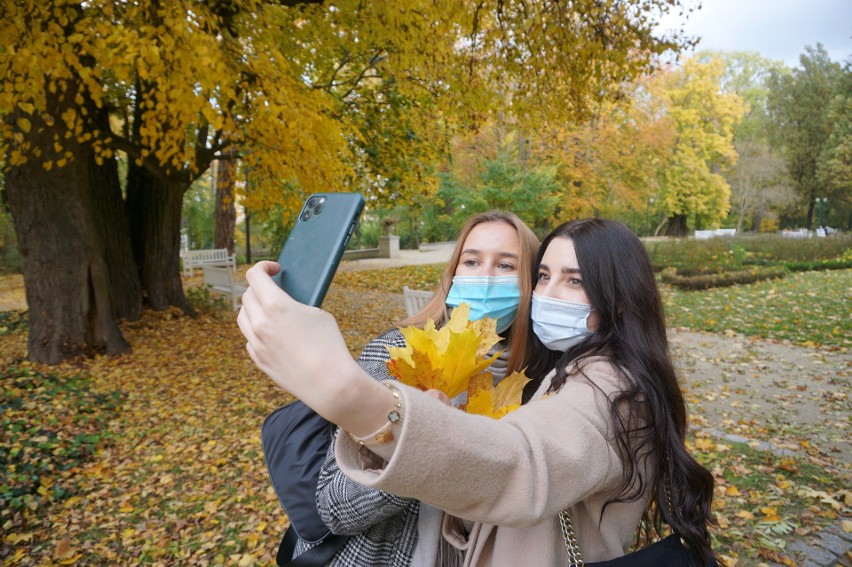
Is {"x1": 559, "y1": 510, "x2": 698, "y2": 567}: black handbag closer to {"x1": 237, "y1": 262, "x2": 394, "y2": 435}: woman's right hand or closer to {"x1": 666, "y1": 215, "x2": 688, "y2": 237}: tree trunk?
{"x1": 237, "y1": 262, "x2": 394, "y2": 435}: woman's right hand

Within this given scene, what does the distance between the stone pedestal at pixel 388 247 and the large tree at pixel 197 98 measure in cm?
1336

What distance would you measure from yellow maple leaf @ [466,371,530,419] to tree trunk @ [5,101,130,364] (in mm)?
7233

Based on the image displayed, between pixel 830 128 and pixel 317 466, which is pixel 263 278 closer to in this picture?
pixel 317 466

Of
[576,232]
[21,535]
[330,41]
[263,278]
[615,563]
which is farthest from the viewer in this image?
[330,41]

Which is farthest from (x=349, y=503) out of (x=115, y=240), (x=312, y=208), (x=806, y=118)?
(x=806, y=118)

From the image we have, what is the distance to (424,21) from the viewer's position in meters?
7.36

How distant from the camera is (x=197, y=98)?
16.4 ft

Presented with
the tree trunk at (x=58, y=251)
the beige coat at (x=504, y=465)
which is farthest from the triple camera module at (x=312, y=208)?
the tree trunk at (x=58, y=251)

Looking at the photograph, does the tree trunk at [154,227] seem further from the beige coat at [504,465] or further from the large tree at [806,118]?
the large tree at [806,118]

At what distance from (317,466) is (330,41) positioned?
837 cm

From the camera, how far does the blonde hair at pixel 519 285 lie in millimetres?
1743

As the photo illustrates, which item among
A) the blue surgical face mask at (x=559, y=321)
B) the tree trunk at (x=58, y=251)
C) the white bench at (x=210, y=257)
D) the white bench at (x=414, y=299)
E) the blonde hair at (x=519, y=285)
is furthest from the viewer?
the white bench at (x=210, y=257)

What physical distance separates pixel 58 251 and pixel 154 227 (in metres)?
2.42

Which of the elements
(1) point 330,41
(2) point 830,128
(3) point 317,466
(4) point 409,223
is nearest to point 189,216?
(4) point 409,223
